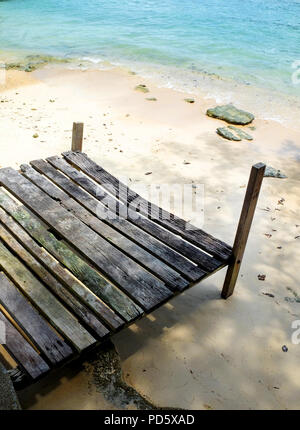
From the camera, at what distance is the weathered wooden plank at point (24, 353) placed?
2047 mm

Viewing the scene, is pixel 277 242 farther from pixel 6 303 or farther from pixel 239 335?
pixel 6 303

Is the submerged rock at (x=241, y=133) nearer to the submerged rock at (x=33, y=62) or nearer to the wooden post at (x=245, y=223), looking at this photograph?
the wooden post at (x=245, y=223)

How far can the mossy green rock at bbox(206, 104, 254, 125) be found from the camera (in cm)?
693

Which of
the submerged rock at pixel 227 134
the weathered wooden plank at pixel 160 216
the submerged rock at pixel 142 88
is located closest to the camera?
the weathered wooden plank at pixel 160 216

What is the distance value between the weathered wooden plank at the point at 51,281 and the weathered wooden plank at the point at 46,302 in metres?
0.04

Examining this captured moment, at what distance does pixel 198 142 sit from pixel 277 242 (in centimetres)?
254

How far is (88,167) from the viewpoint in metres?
3.91

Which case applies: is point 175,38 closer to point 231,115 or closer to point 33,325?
point 231,115

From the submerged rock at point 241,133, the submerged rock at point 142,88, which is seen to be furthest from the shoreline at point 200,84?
the submerged rock at point 241,133

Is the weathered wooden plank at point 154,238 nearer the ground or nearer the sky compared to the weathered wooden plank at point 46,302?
nearer the sky

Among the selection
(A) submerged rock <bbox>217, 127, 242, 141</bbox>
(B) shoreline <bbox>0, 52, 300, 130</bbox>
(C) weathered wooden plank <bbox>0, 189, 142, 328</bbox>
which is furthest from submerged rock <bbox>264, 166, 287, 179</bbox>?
(C) weathered wooden plank <bbox>0, 189, 142, 328</bbox>

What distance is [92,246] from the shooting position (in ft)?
9.70

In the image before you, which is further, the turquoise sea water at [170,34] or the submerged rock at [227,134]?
the turquoise sea water at [170,34]

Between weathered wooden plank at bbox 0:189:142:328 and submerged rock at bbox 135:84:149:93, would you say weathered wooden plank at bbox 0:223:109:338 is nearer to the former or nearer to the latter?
weathered wooden plank at bbox 0:189:142:328
